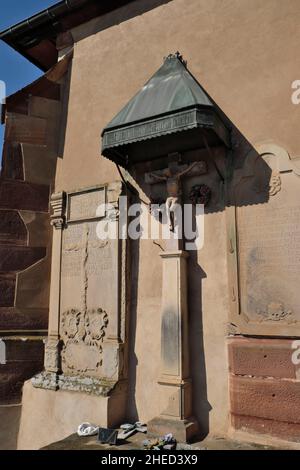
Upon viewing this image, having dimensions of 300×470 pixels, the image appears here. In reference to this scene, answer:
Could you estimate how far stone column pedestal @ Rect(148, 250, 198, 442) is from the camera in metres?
4.84

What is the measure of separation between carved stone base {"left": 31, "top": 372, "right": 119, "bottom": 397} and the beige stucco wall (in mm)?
427

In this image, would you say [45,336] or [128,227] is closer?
[128,227]

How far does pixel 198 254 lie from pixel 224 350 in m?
1.24

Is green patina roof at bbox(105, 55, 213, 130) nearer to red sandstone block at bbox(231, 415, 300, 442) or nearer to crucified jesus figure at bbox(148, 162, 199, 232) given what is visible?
crucified jesus figure at bbox(148, 162, 199, 232)

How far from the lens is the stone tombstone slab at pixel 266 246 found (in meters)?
4.71

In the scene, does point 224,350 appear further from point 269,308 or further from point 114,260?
point 114,260

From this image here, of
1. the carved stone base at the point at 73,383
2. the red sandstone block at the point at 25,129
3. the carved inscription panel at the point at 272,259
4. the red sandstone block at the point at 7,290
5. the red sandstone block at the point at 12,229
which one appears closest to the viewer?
the carved inscription panel at the point at 272,259

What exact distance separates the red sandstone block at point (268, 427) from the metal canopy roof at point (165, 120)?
3.30 metres

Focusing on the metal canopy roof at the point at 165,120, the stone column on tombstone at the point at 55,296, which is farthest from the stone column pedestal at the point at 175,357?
the stone column on tombstone at the point at 55,296

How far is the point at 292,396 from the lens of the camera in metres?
4.46

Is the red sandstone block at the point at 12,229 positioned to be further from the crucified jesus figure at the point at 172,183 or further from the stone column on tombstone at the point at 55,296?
the crucified jesus figure at the point at 172,183
